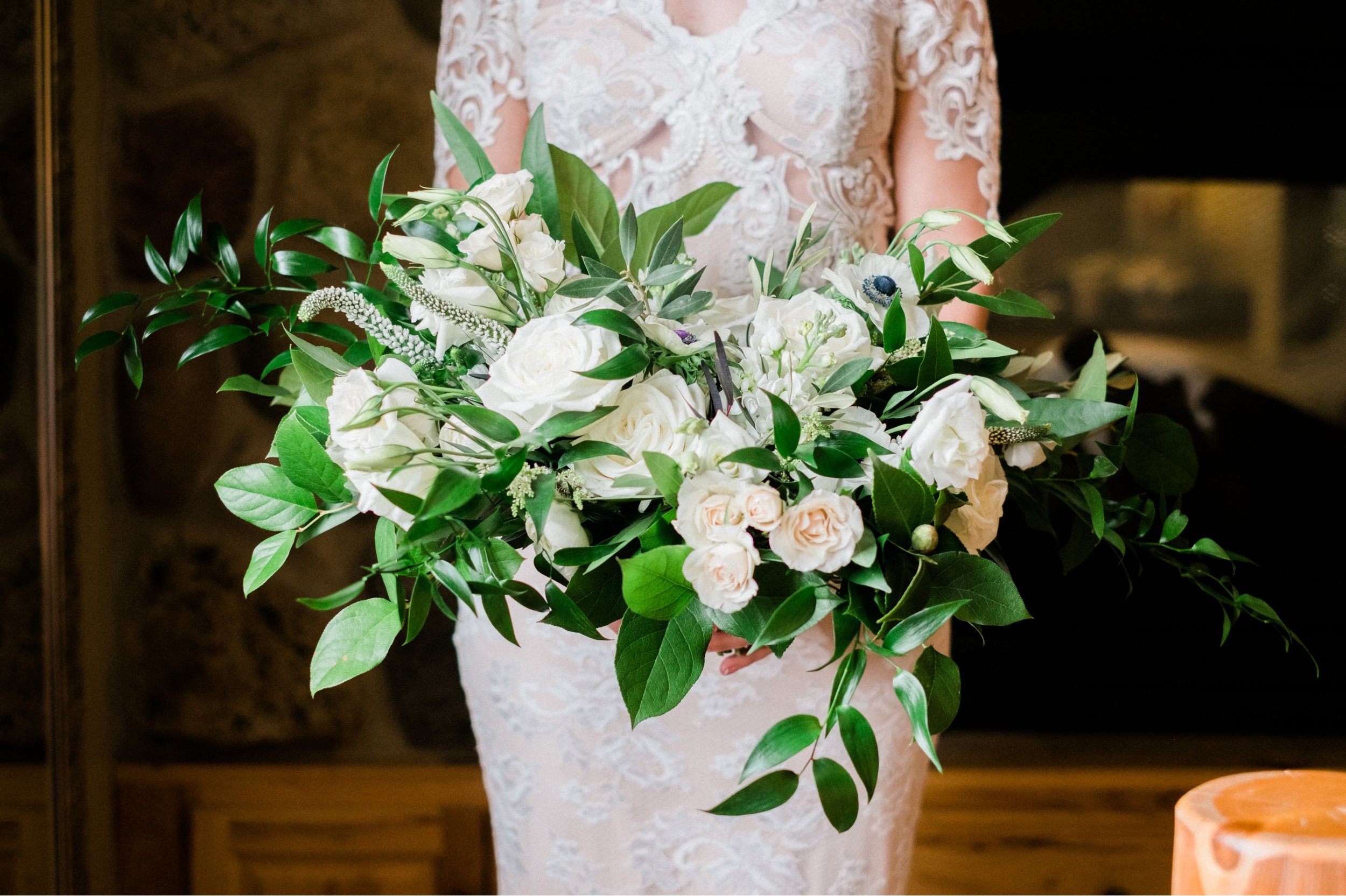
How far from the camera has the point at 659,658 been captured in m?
0.53

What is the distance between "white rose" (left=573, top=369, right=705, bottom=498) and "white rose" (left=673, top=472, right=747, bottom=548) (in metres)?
0.04

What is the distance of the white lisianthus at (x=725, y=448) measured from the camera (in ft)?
1.73

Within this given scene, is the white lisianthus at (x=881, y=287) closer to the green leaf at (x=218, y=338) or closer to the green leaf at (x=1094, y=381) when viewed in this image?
the green leaf at (x=1094, y=381)

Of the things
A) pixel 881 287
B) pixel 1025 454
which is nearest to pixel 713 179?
pixel 881 287

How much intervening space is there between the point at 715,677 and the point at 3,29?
1213 millimetres

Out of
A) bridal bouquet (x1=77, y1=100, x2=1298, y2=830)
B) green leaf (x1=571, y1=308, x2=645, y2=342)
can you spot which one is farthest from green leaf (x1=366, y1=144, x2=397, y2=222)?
green leaf (x1=571, y1=308, x2=645, y2=342)

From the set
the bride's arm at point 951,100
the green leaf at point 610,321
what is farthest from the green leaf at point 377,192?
the bride's arm at point 951,100

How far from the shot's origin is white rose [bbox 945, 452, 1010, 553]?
1.92 ft

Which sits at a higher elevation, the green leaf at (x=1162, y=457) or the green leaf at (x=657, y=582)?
the green leaf at (x=657, y=582)

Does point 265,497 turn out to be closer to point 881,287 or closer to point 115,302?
point 115,302

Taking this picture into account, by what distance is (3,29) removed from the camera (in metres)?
1.25

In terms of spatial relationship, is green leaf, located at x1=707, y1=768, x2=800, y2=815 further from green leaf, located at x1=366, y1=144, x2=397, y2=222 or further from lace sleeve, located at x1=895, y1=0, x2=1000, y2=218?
lace sleeve, located at x1=895, y1=0, x2=1000, y2=218

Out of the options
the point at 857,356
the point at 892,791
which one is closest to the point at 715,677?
the point at 892,791

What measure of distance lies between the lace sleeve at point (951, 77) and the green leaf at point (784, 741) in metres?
0.68
